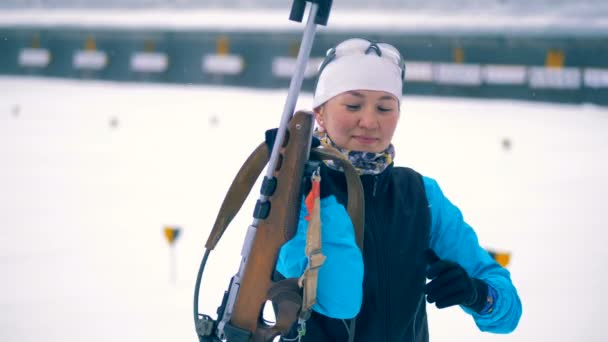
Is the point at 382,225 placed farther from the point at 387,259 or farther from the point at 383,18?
the point at 383,18

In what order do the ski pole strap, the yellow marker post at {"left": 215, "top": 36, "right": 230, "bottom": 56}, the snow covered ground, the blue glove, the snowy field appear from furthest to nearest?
the yellow marker post at {"left": 215, "top": 36, "right": 230, "bottom": 56} < the snow covered ground < the snowy field < the blue glove < the ski pole strap

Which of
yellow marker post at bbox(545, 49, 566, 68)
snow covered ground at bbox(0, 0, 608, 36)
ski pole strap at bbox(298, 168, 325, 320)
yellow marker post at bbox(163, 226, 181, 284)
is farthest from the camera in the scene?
snow covered ground at bbox(0, 0, 608, 36)

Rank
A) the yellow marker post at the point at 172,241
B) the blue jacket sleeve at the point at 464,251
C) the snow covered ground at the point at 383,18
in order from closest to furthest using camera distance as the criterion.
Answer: the blue jacket sleeve at the point at 464,251 → the yellow marker post at the point at 172,241 → the snow covered ground at the point at 383,18

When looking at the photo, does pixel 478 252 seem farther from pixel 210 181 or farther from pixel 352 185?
pixel 210 181

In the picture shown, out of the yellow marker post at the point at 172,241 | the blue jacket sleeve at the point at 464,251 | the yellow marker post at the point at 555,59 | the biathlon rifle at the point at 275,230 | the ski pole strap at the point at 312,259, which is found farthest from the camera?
the yellow marker post at the point at 555,59

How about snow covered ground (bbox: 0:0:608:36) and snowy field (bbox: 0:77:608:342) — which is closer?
snowy field (bbox: 0:77:608:342)

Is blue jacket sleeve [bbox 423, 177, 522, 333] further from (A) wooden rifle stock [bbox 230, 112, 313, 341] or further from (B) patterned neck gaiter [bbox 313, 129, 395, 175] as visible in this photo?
(A) wooden rifle stock [bbox 230, 112, 313, 341]

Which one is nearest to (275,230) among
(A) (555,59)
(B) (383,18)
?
(A) (555,59)

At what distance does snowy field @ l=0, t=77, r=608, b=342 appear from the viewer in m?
3.50

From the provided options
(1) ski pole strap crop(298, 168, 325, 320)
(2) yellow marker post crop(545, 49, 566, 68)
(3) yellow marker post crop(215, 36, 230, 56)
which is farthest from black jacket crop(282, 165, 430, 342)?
(3) yellow marker post crop(215, 36, 230, 56)

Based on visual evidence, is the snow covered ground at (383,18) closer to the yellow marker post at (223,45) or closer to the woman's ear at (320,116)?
the yellow marker post at (223,45)

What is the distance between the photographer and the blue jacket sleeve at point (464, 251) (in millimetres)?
1446

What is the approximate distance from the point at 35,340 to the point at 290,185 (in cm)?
247

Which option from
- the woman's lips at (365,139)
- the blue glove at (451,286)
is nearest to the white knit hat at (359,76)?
the woman's lips at (365,139)
